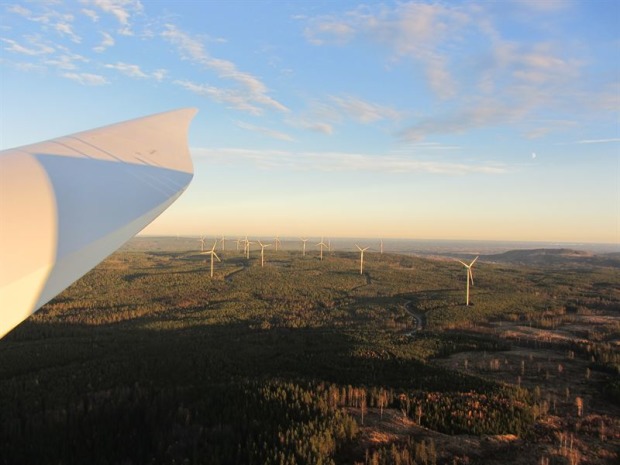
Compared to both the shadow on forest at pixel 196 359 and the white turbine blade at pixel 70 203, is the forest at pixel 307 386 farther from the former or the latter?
the white turbine blade at pixel 70 203

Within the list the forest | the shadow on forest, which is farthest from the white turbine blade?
the shadow on forest

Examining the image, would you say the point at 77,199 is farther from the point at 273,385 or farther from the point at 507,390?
the point at 507,390

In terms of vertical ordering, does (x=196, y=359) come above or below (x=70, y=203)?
below

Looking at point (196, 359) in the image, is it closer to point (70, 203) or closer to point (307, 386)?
point (307, 386)

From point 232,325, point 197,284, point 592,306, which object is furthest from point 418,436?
point 197,284

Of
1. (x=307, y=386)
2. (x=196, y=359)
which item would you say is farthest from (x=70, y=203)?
(x=196, y=359)

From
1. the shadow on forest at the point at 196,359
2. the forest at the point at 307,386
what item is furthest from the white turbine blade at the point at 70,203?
the shadow on forest at the point at 196,359

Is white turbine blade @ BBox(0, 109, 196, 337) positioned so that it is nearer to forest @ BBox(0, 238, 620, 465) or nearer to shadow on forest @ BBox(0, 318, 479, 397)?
forest @ BBox(0, 238, 620, 465)
